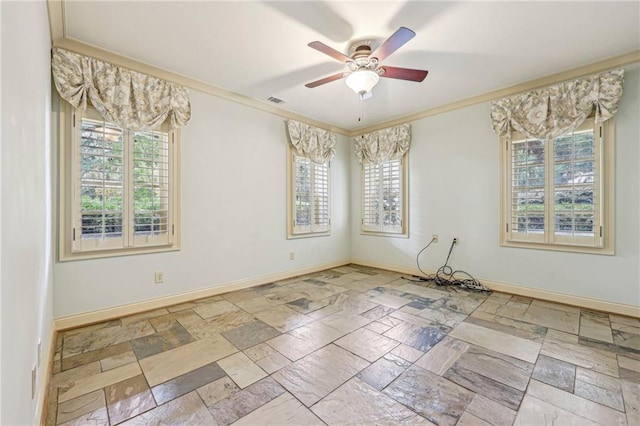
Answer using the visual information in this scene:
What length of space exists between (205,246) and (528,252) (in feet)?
13.5

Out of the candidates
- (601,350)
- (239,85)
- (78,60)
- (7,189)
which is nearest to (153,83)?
(78,60)

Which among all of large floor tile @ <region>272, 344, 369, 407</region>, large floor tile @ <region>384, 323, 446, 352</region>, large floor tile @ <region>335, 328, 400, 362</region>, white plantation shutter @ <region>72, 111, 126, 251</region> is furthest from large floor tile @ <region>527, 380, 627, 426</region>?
white plantation shutter @ <region>72, 111, 126, 251</region>

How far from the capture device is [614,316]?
2.93m

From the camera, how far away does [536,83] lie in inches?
133

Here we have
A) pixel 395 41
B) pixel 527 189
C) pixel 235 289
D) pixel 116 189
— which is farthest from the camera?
pixel 235 289

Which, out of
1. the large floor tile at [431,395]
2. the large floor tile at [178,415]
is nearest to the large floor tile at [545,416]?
the large floor tile at [431,395]

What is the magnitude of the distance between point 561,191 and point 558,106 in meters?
0.99

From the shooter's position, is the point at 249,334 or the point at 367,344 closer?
the point at 367,344

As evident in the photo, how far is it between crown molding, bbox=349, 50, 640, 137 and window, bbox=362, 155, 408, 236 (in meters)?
0.76

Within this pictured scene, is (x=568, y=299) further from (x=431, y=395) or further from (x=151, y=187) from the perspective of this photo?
(x=151, y=187)

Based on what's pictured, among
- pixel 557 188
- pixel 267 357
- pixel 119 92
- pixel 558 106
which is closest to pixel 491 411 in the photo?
pixel 267 357

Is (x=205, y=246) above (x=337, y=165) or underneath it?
underneath

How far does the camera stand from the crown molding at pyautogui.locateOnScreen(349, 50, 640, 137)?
288cm

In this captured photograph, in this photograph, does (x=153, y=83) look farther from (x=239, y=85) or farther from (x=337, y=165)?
(x=337, y=165)
